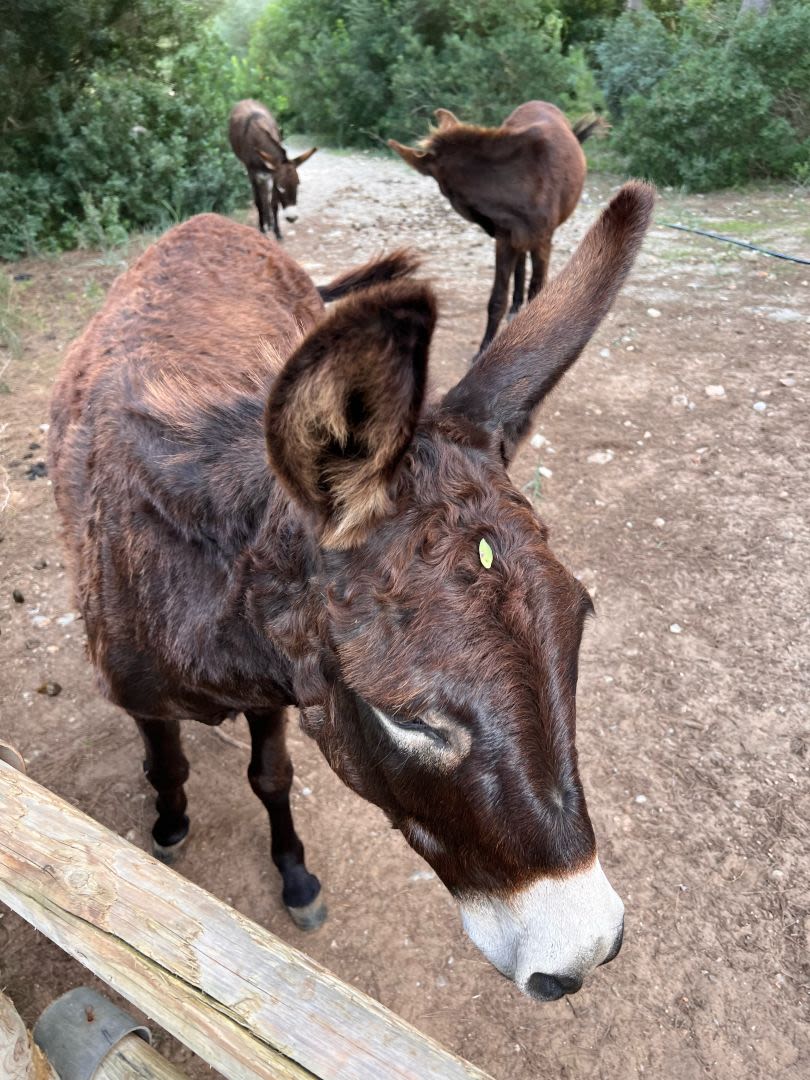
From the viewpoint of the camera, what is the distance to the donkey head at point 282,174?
9.25m

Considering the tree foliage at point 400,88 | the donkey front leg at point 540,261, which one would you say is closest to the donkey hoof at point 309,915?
the donkey front leg at point 540,261

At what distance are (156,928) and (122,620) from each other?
786 millimetres

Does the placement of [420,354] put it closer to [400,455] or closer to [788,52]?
[400,455]

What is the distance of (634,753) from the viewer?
10.5 ft

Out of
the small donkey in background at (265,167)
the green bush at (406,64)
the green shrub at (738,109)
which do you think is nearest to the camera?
the small donkey in background at (265,167)

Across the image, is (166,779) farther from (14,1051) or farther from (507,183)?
(507,183)

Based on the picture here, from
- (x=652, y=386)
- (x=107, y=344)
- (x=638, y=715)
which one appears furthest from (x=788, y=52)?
(x=107, y=344)

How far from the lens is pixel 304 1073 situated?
49.9 inches

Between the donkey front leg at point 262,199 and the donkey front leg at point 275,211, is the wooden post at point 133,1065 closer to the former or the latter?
the donkey front leg at point 275,211

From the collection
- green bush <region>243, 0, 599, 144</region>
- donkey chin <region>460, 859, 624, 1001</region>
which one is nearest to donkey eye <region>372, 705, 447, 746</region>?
donkey chin <region>460, 859, 624, 1001</region>

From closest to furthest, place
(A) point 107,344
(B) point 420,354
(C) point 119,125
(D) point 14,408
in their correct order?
(B) point 420,354 → (A) point 107,344 → (D) point 14,408 → (C) point 119,125

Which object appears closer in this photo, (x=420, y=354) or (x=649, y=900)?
(x=420, y=354)

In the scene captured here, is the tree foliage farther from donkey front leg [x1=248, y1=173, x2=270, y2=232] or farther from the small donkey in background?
donkey front leg [x1=248, y1=173, x2=270, y2=232]

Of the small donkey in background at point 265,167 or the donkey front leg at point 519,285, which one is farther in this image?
the small donkey in background at point 265,167
